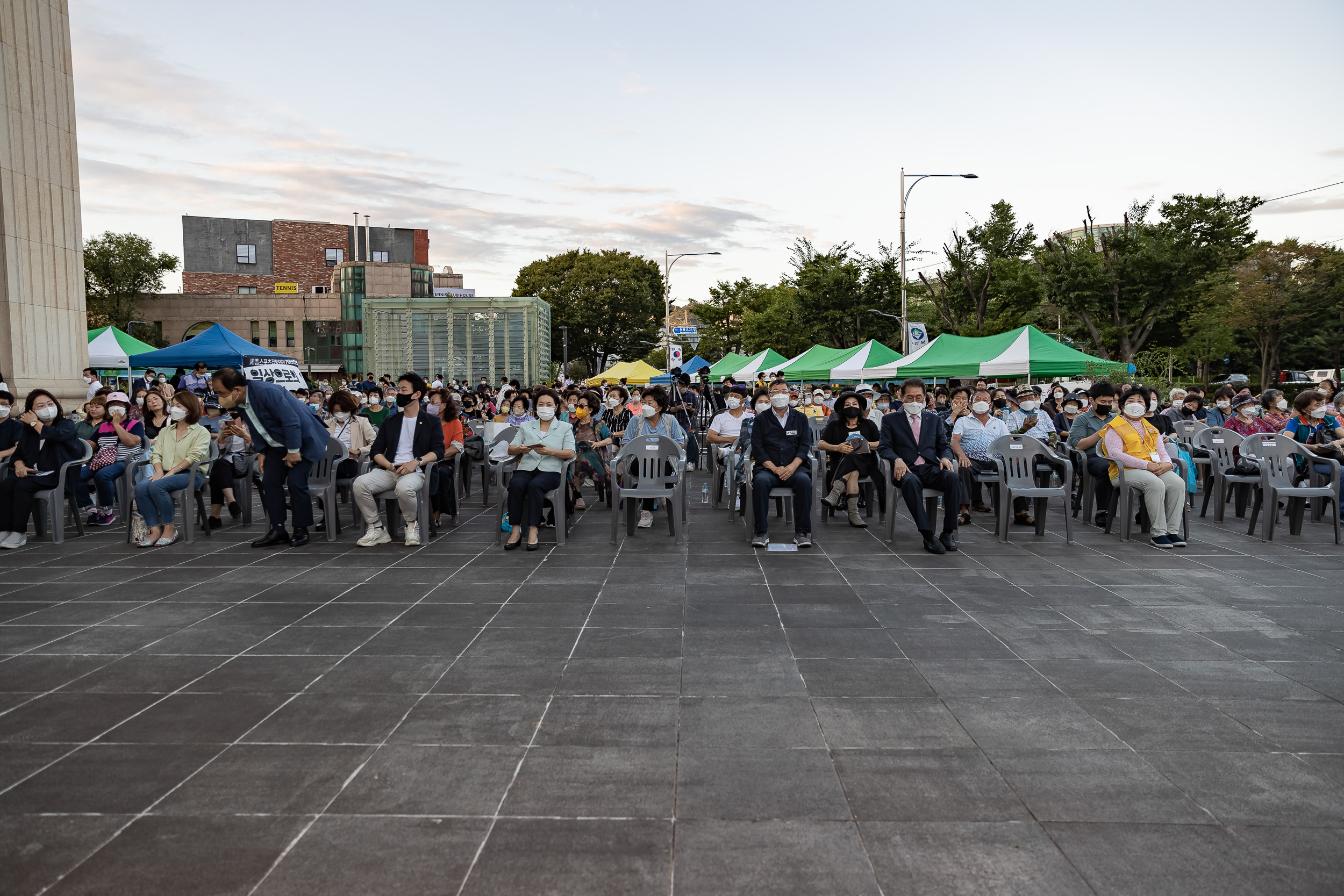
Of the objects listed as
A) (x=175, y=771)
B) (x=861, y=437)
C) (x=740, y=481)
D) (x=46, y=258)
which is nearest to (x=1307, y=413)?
(x=861, y=437)

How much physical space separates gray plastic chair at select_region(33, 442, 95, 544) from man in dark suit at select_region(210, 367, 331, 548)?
73.3 inches

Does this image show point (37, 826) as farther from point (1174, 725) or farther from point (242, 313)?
point (242, 313)

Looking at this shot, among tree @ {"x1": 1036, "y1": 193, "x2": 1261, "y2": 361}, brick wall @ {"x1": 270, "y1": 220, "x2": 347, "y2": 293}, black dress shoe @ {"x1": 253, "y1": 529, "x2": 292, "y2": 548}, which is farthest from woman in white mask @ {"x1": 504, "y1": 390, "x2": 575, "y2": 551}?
brick wall @ {"x1": 270, "y1": 220, "x2": 347, "y2": 293}

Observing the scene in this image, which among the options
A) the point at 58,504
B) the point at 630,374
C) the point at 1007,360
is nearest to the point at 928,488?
the point at 58,504

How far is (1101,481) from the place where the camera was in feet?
30.5

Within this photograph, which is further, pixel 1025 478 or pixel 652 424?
pixel 652 424

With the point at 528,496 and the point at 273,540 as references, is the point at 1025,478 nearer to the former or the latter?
the point at 528,496

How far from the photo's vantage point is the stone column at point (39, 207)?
1293 centimetres

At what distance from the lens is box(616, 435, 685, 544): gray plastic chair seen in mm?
8578

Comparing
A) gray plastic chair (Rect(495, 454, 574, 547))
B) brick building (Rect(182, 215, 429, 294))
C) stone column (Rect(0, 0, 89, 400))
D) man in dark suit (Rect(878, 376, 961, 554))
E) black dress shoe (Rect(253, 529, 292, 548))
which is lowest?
black dress shoe (Rect(253, 529, 292, 548))

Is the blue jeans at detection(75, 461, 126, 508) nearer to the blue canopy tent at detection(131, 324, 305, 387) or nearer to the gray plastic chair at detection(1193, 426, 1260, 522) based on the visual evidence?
the blue canopy tent at detection(131, 324, 305, 387)

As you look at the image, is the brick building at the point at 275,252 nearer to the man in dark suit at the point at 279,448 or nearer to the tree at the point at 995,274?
the tree at the point at 995,274

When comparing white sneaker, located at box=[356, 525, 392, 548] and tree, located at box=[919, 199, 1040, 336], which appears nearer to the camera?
white sneaker, located at box=[356, 525, 392, 548]

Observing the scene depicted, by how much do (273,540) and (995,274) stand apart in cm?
3713
